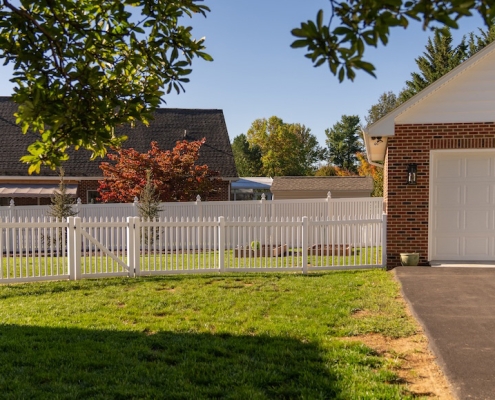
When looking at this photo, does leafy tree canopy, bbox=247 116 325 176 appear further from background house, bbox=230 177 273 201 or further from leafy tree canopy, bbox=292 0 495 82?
leafy tree canopy, bbox=292 0 495 82

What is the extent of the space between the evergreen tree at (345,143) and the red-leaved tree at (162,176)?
38.3 meters

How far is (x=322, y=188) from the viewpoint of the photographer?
73.7ft

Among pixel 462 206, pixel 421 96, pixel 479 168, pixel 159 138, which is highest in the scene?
pixel 159 138

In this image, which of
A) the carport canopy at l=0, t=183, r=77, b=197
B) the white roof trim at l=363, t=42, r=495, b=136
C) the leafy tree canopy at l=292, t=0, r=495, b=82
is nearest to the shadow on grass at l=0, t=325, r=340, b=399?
the leafy tree canopy at l=292, t=0, r=495, b=82

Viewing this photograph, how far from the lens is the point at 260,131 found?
2108 inches

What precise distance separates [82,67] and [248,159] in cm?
4874

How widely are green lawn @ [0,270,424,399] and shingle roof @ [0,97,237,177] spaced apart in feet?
43.1

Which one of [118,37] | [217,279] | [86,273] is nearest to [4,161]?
[86,273]

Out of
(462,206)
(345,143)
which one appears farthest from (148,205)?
(345,143)

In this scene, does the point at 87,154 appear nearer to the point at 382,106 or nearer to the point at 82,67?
the point at 82,67

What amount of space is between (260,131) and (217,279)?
45027mm

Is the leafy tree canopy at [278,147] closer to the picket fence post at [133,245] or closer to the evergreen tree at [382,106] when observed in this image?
the evergreen tree at [382,106]

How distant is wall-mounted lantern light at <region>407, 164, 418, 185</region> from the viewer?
9.85 meters

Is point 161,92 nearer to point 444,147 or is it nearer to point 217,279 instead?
point 217,279
